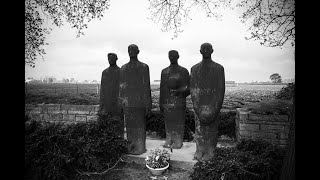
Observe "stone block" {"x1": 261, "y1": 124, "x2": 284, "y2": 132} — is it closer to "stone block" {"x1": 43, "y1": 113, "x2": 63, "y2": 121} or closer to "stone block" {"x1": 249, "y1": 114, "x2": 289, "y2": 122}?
"stone block" {"x1": 249, "y1": 114, "x2": 289, "y2": 122}

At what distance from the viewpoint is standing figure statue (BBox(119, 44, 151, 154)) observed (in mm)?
5191

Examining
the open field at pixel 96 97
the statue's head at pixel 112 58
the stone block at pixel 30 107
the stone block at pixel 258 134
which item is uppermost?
the statue's head at pixel 112 58

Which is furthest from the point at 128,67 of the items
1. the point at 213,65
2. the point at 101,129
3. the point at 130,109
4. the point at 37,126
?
the point at 37,126

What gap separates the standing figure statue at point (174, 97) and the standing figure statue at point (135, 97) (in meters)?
0.59

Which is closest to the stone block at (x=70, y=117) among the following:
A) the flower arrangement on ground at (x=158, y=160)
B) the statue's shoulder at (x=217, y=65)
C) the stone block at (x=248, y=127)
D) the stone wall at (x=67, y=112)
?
the stone wall at (x=67, y=112)

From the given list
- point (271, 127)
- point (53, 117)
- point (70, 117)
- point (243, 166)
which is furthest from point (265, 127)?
point (53, 117)

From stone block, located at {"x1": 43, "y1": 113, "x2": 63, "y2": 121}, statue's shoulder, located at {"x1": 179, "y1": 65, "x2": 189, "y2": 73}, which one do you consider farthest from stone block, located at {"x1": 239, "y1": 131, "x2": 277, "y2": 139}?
stone block, located at {"x1": 43, "y1": 113, "x2": 63, "y2": 121}

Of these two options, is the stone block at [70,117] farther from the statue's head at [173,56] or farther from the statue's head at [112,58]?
the statue's head at [173,56]

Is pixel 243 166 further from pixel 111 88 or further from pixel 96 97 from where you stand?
pixel 96 97

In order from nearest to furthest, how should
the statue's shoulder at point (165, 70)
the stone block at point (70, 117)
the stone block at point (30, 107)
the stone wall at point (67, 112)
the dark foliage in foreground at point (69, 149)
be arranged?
the dark foliage in foreground at point (69, 149) → the statue's shoulder at point (165, 70) → the stone wall at point (67, 112) → the stone block at point (70, 117) → the stone block at point (30, 107)

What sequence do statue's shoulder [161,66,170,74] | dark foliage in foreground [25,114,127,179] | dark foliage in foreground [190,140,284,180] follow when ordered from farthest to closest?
statue's shoulder [161,66,170,74]
dark foliage in foreground [25,114,127,179]
dark foliage in foreground [190,140,284,180]

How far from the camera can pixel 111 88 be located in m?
5.80

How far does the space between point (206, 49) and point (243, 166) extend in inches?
94.0

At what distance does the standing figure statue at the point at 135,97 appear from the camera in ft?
17.0
